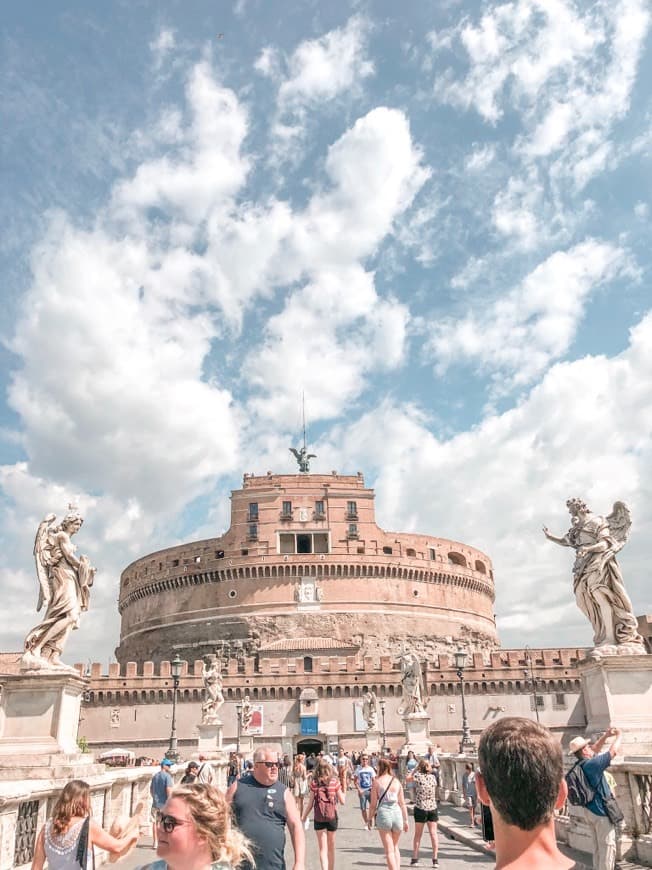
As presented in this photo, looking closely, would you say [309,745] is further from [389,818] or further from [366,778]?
[389,818]

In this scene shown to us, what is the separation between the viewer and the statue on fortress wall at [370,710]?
A: 4056 cm

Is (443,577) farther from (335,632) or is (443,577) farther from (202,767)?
(202,767)

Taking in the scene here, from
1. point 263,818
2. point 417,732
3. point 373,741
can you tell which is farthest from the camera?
point 373,741

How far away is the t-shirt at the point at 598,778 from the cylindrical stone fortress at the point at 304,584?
49.9 meters

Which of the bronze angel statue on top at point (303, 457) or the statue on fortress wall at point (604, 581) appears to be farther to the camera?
the bronze angel statue on top at point (303, 457)

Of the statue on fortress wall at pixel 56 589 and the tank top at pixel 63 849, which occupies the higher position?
the statue on fortress wall at pixel 56 589

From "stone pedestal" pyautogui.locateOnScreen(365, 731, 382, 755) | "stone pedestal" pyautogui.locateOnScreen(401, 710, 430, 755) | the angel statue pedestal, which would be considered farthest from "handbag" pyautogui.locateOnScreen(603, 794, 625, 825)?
"stone pedestal" pyautogui.locateOnScreen(365, 731, 382, 755)

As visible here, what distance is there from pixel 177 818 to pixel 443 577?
60.2 meters

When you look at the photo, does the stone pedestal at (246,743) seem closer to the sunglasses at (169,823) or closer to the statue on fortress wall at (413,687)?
the statue on fortress wall at (413,687)

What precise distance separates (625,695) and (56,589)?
735 cm

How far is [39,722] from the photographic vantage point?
8.61 meters

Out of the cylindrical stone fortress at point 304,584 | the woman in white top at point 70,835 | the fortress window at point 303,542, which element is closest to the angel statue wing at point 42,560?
the woman in white top at point 70,835

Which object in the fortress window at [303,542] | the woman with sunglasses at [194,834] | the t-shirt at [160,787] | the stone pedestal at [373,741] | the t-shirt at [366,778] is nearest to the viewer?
the woman with sunglasses at [194,834]

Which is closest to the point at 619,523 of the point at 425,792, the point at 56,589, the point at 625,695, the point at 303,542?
the point at 625,695
